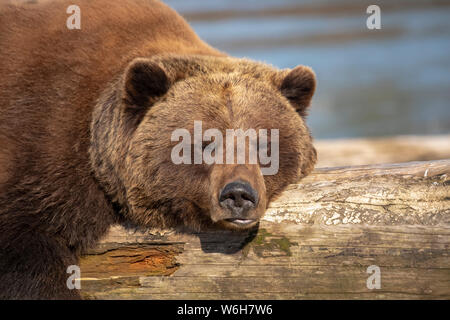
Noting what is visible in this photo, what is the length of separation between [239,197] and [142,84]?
1196 millimetres

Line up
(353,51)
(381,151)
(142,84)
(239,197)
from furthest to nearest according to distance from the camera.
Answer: (353,51) < (381,151) < (142,84) < (239,197)

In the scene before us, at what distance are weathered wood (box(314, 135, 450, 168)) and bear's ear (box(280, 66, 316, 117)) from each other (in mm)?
3933

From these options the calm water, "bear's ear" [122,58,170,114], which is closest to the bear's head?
"bear's ear" [122,58,170,114]

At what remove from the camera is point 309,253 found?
14.7 feet

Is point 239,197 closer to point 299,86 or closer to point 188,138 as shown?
point 188,138

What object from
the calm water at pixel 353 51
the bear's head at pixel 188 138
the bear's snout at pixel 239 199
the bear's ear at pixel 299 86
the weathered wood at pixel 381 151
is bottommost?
the bear's snout at pixel 239 199

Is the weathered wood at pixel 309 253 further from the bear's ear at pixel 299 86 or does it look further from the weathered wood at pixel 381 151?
the weathered wood at pixel 381 151

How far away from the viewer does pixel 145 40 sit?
5285 mm

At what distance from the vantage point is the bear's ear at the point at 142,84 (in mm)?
4617

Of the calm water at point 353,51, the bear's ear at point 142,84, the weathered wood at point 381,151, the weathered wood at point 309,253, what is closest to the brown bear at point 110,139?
the bear's ear at point 142,84

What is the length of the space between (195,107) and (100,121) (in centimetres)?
77

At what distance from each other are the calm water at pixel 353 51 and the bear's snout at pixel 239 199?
10325mm

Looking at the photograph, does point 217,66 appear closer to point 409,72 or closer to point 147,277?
point 147,277

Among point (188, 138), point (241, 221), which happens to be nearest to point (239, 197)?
point (241, 221)
